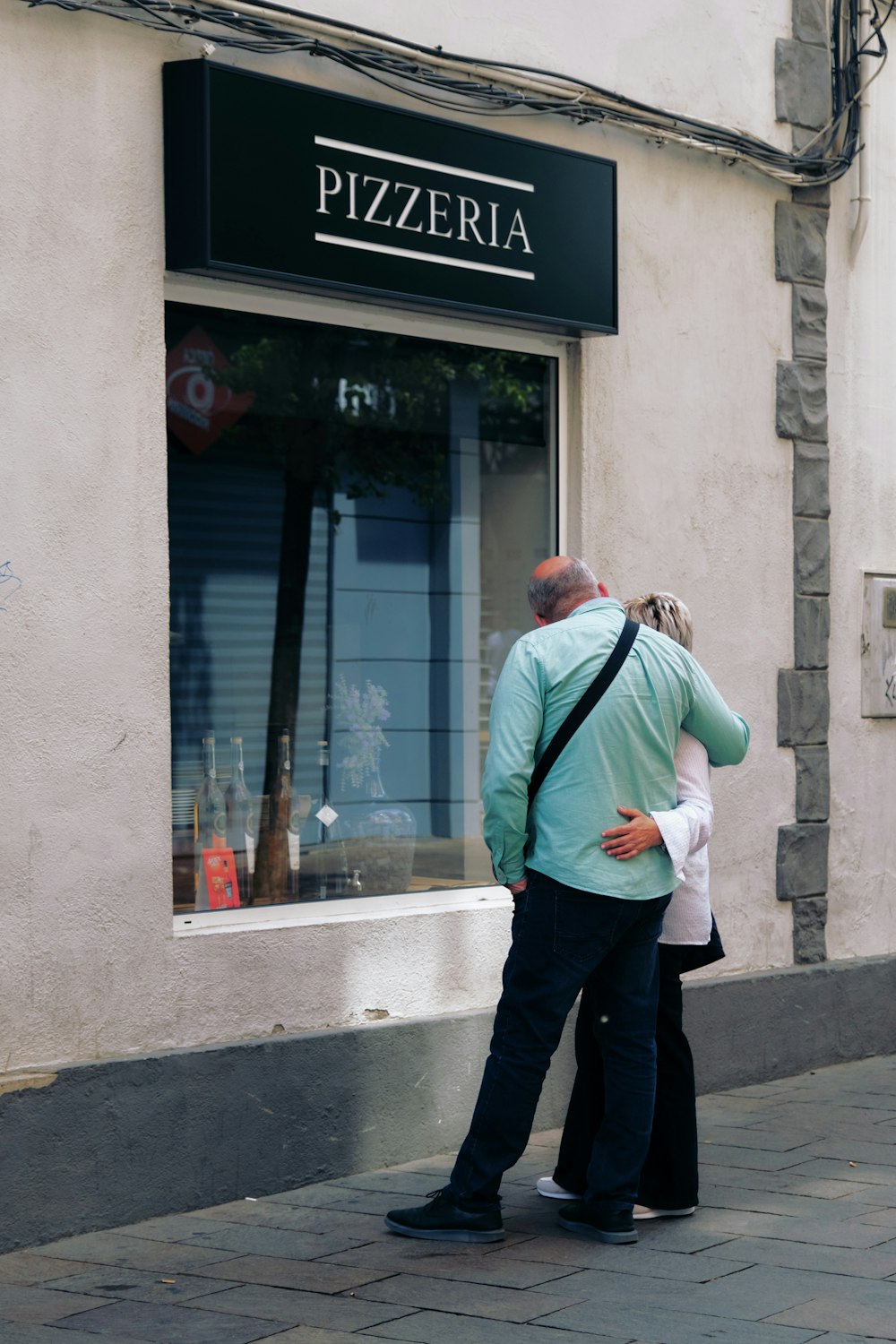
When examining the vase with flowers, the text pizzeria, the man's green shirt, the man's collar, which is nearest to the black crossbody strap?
the man's green shirt

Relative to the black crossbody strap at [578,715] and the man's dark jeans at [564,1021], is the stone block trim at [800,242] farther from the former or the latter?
the man's dark jeans at [564,1021]

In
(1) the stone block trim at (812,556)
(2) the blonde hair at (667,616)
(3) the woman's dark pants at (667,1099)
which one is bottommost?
(3) the woman's dark pants at (667,1099)

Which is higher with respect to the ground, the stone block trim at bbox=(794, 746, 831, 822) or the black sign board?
the black sign board

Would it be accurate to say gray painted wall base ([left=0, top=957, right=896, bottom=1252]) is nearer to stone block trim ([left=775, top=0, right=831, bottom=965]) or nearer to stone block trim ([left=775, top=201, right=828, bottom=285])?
stone block trim ([left=775, top=0, right=831, bottom=965])

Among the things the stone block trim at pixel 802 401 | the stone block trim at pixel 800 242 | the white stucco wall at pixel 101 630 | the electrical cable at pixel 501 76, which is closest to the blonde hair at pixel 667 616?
the white stucco wall at pixel 101 630

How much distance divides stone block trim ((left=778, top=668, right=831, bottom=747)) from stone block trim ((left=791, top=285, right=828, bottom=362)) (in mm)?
1367

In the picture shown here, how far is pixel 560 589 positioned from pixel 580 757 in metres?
0.52

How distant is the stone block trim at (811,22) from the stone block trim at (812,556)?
206 centimetres

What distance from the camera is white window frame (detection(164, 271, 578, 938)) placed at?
19.6 ft

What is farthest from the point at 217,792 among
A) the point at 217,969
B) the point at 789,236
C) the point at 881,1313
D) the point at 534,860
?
the point at 789,236

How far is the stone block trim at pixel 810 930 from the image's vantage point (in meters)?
7.98

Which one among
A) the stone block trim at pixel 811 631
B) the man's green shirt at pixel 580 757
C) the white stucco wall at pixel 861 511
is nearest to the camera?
the man's green shirt at pixel 580 757

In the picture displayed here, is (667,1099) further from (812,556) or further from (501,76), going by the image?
(501,76)

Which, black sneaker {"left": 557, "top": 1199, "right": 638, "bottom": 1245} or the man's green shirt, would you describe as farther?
black sneaker {"left": 557, "top": 1199, "right": 638, "bottom": 1245}
